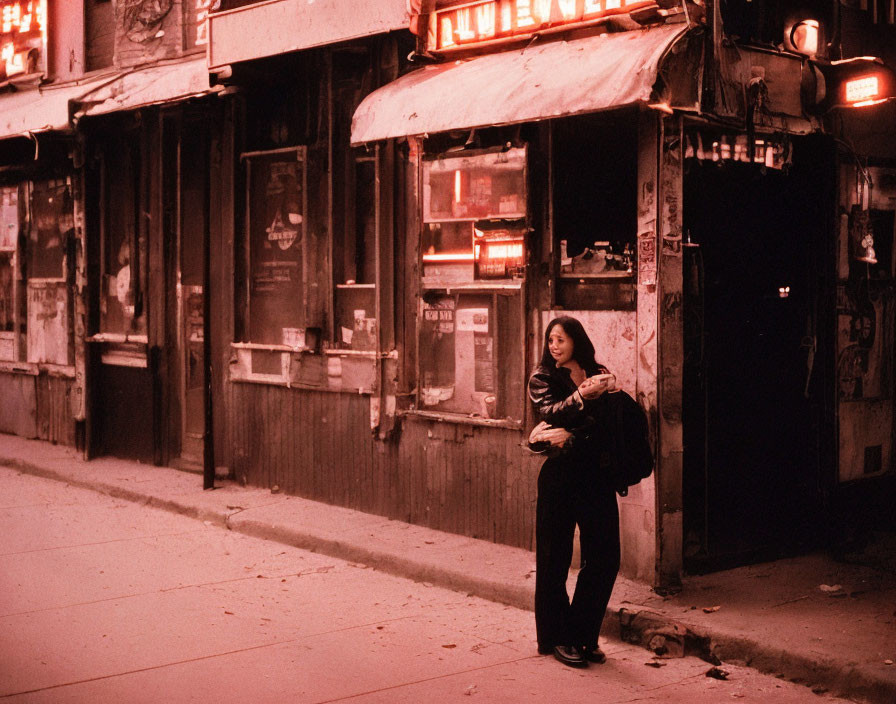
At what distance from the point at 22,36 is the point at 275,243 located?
6.40 metres

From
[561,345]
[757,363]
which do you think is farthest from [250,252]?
[561,345]

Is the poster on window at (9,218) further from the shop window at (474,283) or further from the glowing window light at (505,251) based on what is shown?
the glowing window light at (505,251)

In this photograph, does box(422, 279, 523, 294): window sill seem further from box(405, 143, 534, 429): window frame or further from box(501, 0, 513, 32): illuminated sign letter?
box(501, 0, 513, 32): illuminated sign letter

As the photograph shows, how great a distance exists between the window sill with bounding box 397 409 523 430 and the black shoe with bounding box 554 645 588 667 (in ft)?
8.49

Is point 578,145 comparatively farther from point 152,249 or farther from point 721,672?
point 152,249

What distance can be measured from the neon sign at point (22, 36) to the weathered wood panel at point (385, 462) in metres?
6.38

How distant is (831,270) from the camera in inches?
338

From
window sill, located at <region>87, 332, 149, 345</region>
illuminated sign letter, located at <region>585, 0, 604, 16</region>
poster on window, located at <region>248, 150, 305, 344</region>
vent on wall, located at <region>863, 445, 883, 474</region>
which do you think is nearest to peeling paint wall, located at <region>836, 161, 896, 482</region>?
vent on wall, located at <region>863, 445, 883, 474</region>

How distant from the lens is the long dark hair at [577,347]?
20.9 ft

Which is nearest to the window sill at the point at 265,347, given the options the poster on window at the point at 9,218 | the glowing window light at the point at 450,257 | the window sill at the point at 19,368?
the glowing window light at the point at 450,257

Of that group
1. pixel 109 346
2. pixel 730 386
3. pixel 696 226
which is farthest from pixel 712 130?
pixel 109 346

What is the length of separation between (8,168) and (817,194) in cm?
1120

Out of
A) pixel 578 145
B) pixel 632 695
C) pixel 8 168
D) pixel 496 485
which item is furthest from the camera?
pixel 8 168

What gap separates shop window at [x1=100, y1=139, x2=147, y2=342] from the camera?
13.2 m
